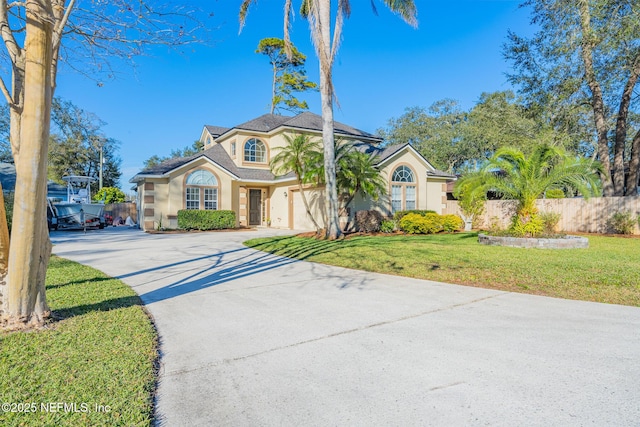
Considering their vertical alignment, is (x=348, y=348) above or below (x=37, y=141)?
below

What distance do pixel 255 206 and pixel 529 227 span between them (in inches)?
623

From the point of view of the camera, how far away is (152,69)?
609cm

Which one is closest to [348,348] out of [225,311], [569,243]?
[225,311]

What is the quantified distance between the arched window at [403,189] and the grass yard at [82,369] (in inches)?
637

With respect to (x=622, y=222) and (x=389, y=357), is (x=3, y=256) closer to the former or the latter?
(x=389, y=357)

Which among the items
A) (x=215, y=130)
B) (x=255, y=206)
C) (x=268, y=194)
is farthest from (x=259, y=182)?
(x=215, y=130)

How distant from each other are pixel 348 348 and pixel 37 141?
4.07 meters

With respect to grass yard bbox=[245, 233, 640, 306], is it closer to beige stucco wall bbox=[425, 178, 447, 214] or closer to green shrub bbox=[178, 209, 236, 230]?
green shrub bbox=[178, 209, 236, 230]

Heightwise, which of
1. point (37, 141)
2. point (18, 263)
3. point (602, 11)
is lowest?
point (18, 263)

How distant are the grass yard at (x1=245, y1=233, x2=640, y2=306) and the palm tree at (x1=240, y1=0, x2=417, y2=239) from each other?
2.96m

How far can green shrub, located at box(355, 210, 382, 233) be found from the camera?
18.1 metres

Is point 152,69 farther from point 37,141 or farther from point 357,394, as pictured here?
point 357,394

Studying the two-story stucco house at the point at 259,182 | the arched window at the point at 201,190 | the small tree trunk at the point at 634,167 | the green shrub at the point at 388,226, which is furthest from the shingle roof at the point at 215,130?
the small tree trunk at the point at 634,167

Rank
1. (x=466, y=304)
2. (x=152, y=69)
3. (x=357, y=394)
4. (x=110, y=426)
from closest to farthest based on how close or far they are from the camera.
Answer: (x=110, y=426) → (x=357, y=394) → (x=466, y=304) → (x=152, y=69)
